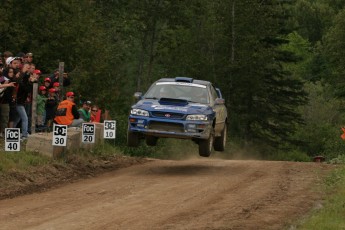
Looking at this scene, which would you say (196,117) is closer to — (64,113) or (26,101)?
(64,113)

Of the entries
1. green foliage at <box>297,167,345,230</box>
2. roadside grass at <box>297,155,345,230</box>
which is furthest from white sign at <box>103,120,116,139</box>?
green foliage at <box>297,167,345,230</box>

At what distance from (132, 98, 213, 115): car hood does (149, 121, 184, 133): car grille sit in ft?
1.03

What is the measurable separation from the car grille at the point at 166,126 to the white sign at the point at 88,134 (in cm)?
192

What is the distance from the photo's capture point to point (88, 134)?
19312 millimetres

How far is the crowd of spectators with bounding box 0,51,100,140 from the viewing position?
61.2 feet

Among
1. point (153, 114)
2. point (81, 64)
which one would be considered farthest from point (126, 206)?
point (81, 64)

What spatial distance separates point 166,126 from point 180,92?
1.78m

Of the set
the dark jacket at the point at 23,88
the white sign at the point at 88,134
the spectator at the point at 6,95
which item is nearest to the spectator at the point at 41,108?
the spectator at the point at 6,95

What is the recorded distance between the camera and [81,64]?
137ft

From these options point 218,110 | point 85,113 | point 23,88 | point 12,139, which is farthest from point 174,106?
point 85,113

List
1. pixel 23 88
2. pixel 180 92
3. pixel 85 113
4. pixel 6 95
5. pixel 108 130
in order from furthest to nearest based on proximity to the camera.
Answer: pixel 85 113 < pixel 108 130 < pixel 180 92 < pixel 23 88 < pixel 6 95

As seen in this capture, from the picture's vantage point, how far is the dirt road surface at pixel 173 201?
1141cm

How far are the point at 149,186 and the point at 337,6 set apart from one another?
104 metres

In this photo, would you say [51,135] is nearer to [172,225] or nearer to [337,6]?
[172,225]
